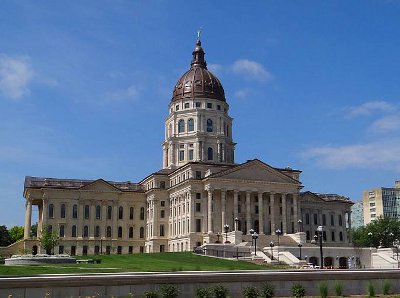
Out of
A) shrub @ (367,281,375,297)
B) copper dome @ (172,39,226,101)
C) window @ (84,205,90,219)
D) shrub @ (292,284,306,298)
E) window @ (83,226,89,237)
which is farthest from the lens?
copper dome @ (172,39,226,101)

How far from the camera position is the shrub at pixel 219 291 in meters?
23.2

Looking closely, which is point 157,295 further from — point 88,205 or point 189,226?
point 88,205

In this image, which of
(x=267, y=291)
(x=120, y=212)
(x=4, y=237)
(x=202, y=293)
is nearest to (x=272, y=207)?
(x=120, y=212)

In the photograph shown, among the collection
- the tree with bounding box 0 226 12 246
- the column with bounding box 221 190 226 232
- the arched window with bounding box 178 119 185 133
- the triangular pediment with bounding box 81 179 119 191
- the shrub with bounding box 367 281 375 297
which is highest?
the arched window with bounding box 178 119 185 133

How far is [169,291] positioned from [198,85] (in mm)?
90989

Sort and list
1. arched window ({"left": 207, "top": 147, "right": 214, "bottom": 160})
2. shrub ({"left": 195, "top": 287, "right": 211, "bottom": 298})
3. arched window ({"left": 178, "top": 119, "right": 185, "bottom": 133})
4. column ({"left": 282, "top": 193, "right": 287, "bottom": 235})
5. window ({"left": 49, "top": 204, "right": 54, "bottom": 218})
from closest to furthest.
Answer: shrub ({"left": 195, "top": 287, "right": 211, "bottom": 298}) → column ({"left": 282, "top": 193, "right": 287, "bottom": 235}) → window ({"left": 49, "top": 204, "right": 54, "bottom": 218}) → arched window ({"left": 207, "top": 147, "right": 214, "bottom": 160}) → arched window ({"left": 178, "top": 119, "right": 185, "bottom": 133})

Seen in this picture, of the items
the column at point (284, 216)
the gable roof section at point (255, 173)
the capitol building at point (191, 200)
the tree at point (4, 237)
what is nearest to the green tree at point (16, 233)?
the tree at point (4, 237)

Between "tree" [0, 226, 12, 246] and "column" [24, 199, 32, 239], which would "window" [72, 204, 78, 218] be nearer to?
"column" [24, 199, 32, 239]

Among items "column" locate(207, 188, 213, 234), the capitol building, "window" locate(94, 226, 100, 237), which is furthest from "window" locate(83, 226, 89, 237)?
"column" locate(207, 188, 213, 234)

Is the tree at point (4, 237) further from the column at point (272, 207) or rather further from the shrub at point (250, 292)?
the shrub at point (250, 292)

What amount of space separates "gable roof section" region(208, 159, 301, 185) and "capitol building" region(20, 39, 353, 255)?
0.59 feet

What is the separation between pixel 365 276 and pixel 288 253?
46372 mm

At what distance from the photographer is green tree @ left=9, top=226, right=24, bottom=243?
14712cm

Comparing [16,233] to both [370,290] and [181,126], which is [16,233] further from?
[370,290]
